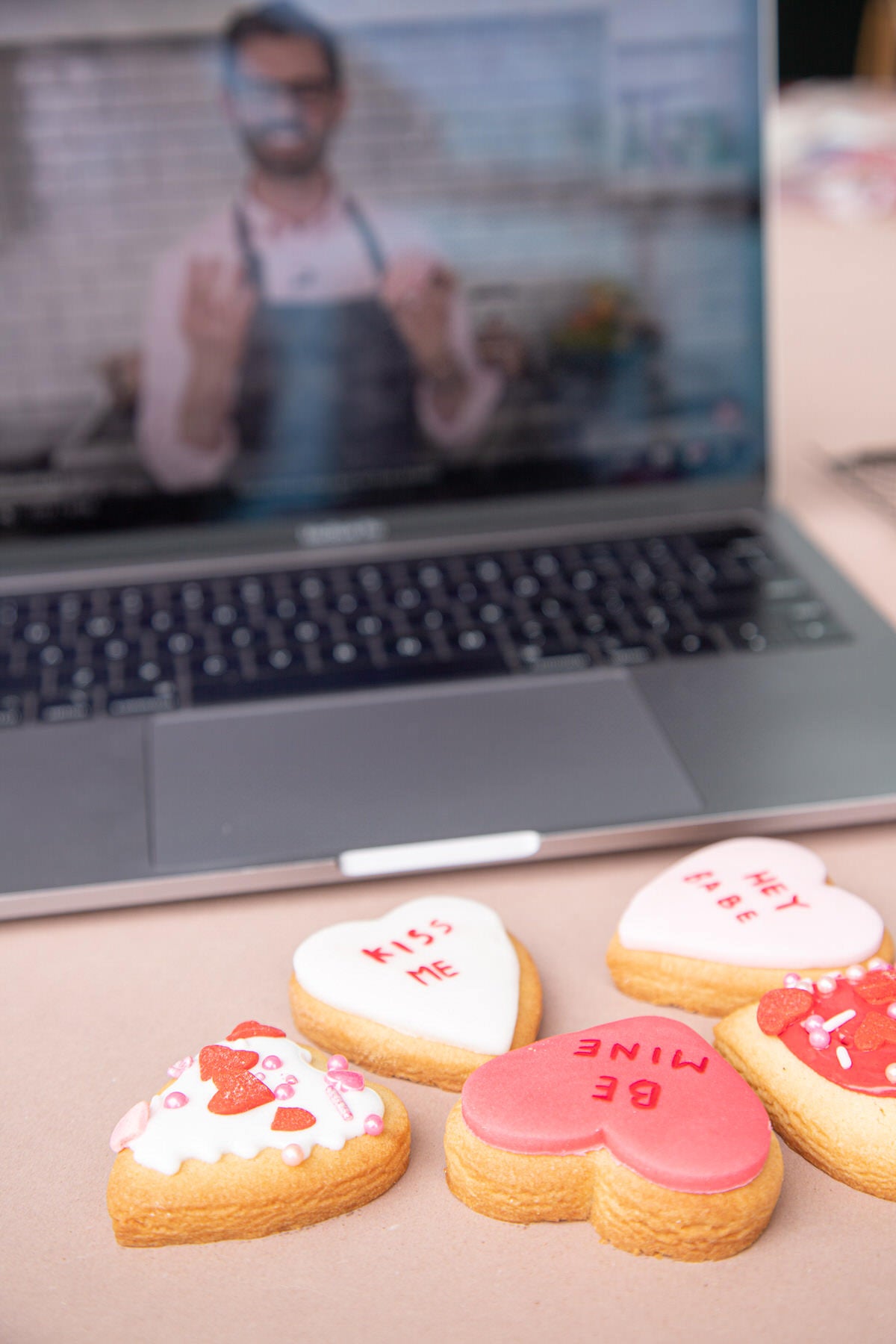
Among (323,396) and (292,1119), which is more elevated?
(323,396)

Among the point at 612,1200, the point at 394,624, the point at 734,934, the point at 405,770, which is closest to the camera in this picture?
the point at 612,1200

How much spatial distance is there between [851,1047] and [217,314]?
63 cm

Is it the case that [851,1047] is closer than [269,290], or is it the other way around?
[851,1047]

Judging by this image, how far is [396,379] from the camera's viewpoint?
856mm

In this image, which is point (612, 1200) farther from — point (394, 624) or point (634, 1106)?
point (394, 624)

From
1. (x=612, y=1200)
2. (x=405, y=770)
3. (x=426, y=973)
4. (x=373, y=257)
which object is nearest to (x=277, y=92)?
(x=373, y=257)

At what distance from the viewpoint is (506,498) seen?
88 cm

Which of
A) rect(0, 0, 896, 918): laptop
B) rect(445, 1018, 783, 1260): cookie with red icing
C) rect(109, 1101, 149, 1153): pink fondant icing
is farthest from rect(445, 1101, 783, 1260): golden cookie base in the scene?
rect(0, 0, 896, 918): laptop

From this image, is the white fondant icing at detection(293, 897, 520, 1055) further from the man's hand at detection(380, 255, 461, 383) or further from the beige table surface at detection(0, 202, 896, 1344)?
the man's hand at detection(380, 255, 461, 383)

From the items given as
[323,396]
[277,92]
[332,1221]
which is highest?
[277,92]

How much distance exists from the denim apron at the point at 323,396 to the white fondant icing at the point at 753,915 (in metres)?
0.42

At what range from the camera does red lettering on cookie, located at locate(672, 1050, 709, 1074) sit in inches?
17.3

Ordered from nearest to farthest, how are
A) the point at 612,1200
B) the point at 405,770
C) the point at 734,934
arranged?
the point at 612,1200
the point at 734,934
the point at 405,770

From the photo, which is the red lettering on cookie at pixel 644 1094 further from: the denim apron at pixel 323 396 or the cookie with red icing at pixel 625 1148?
the denim apron at pixel 323 396
